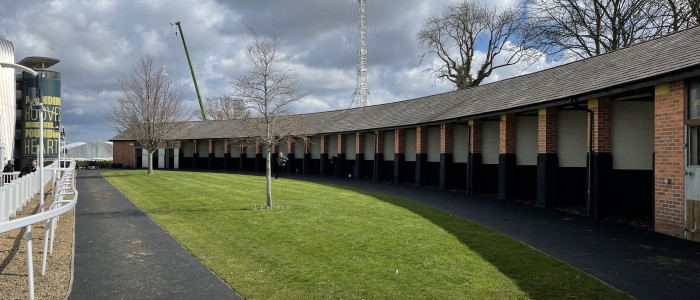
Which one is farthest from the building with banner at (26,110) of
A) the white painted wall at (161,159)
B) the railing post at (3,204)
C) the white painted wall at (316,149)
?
the railing post at (3,204)

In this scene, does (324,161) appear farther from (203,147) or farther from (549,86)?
(549,86)

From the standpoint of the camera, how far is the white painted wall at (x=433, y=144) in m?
22.5

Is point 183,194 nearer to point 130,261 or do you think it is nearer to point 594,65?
point 130,261

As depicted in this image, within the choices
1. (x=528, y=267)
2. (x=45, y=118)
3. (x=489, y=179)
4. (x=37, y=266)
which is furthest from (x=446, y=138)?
(x=45, y=118)

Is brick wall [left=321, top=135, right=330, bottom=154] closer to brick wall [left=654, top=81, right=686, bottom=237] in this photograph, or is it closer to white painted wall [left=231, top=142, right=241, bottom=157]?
white painted wall [left=231, top=142, right=241, bottom=157]

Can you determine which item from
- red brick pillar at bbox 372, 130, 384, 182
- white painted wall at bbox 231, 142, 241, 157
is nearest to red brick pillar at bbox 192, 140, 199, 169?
white painted wall at bbox 231, 142, 241, 157

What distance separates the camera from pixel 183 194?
60.9 feet

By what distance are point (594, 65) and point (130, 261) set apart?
13.5m

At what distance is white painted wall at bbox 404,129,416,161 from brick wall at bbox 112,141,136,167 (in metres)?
34.2

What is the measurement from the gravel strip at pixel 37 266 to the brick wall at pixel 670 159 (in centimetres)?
1060

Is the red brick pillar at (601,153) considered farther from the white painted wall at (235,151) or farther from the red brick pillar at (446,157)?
the white painted wall at (235,151)

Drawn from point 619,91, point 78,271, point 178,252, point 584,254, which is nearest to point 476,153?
point 619,91

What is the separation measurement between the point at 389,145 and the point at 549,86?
11.9 meters

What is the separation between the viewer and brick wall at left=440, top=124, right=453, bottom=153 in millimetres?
20656
